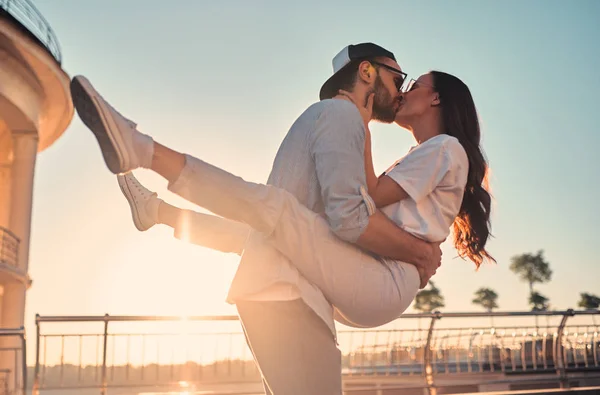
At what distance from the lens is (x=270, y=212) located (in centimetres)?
284

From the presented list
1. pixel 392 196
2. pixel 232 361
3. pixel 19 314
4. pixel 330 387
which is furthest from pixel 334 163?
pixel 19 314

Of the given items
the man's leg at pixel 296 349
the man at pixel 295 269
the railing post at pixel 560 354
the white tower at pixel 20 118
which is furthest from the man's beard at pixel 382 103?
the white tower at pixel 20 118

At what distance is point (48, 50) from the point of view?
1795 cm

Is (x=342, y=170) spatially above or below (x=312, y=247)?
above

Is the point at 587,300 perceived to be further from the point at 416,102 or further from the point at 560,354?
the point at 416,102

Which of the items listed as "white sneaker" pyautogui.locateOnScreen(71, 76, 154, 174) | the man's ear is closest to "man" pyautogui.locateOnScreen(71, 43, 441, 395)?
"white sneaker" pyautogui.locateOnScreen(71, 76, 154, 174)

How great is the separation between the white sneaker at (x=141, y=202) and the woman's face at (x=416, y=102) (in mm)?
1559

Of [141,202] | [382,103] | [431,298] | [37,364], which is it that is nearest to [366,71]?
[382,103]

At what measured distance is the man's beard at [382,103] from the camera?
3.43 metres

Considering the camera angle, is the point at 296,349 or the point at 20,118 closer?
the point at 296,349

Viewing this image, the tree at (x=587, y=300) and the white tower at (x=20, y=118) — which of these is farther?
the tree at (x=587, y=300)

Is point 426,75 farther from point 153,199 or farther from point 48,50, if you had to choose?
point 48,50

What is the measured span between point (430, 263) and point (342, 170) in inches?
31.8

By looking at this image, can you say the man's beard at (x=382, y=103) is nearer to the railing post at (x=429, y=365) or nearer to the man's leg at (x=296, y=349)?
the man's leg at (x=296, y=349)
